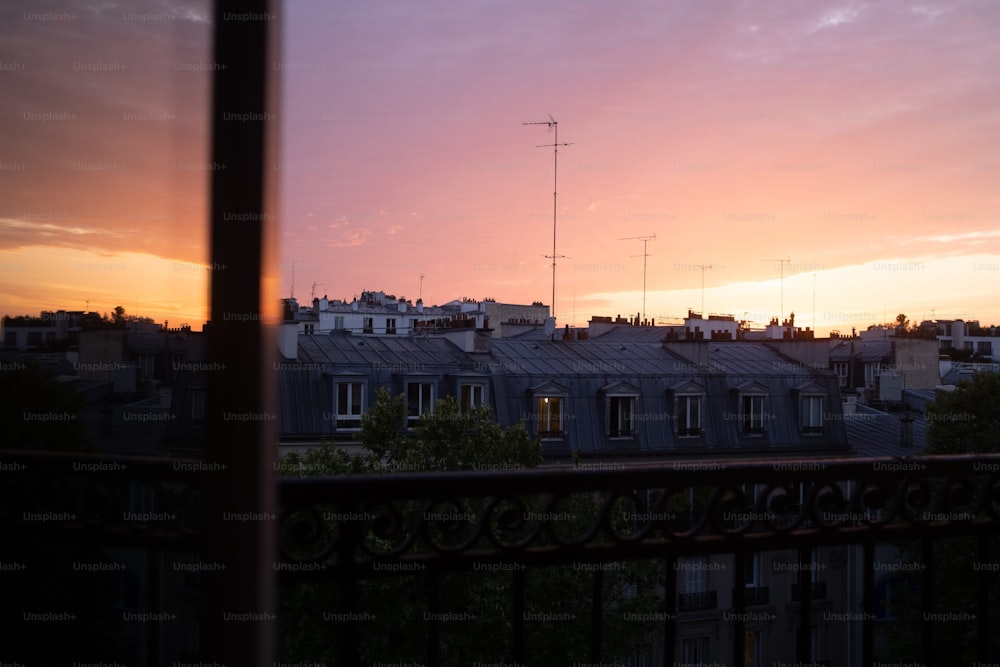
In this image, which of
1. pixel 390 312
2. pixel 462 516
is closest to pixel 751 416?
pixel 462 516

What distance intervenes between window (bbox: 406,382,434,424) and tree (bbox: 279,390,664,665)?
6.48 meters

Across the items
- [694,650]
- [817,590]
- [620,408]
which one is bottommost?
[694,650]

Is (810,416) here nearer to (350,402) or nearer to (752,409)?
(752,409)

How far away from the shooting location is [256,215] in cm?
143

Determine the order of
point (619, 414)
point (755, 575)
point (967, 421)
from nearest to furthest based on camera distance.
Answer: point (967, 421)
point (755, 575)
point (619, 414)

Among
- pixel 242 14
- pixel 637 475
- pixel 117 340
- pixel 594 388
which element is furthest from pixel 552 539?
pixel 594 388

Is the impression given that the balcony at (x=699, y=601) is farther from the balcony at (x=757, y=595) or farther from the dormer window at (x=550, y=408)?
the dormer window at (x=550, y=408)

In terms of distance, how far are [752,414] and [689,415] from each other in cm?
192

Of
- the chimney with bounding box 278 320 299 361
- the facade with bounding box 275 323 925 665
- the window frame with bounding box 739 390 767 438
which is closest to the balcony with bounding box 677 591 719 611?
the facade with bounding box 275 323 925 665

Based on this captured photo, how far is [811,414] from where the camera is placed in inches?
963

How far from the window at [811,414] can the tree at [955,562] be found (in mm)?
3945

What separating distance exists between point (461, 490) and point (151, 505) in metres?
0.87

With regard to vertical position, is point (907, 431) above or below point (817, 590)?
above

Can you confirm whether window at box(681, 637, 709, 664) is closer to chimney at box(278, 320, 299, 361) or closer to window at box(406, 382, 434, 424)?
window at box(406, 382, 434, 424)
